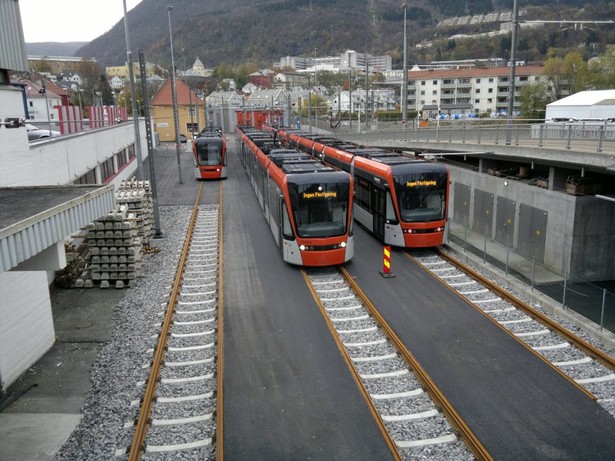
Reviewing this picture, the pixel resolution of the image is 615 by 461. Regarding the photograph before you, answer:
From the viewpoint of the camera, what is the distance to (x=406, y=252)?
1802 cm

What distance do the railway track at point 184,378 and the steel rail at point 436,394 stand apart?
3.53 metres

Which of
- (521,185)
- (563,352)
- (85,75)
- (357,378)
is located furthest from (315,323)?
(85,75)

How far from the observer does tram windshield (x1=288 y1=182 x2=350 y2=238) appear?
15430mm

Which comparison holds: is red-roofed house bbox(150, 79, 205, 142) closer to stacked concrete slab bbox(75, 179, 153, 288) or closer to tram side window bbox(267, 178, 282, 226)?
tram side window bbox(267, 178, 282, 226)

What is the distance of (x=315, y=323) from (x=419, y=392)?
3.51m

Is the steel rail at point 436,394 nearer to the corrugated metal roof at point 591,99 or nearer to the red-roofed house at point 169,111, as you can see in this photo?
the corrugated metal roof at point 591,99

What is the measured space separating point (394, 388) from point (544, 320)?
4.57 meters

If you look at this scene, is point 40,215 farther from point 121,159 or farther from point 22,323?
point 121,159

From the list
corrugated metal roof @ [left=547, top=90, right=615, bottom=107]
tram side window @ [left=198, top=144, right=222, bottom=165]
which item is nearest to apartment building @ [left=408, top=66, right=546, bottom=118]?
corrugated metal roof @ [left=547, top=90, right=615, bottom=107]

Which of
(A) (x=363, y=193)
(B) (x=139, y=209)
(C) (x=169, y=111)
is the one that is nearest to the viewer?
(B) (x=139, y=209)

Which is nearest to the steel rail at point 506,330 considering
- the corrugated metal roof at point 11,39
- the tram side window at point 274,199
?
the tram side window at point 274,199

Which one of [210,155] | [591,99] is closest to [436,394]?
[210,155]

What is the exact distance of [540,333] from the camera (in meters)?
11.6

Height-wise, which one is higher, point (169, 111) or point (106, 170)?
point (169, 111)
